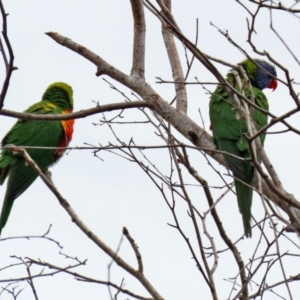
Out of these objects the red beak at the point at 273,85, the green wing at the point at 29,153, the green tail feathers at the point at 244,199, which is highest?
the red beak at the point at 273,85

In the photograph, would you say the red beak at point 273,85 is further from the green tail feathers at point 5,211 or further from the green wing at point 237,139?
the green tail feathers at point 5,211

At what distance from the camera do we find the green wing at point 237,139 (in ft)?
15.5

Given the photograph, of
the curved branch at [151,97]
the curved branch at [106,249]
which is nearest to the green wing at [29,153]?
the curved branch at [151,97]

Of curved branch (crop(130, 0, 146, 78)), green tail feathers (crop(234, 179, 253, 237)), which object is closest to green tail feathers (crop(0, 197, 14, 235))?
green tail feathers (crop(234, 179, 253, 237))

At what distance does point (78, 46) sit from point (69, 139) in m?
3.04

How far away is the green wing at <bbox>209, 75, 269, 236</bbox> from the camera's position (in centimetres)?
472

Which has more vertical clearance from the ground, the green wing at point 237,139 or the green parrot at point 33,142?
the green parrot at point 33,142

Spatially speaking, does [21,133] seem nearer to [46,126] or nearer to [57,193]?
[46,126]

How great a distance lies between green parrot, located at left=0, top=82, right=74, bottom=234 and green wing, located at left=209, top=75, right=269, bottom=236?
1.87 metres

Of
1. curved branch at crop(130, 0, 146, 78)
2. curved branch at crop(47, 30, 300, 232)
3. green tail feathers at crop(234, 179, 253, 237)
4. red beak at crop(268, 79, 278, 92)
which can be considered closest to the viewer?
curved branch at crop(47, 30, 300, 232)

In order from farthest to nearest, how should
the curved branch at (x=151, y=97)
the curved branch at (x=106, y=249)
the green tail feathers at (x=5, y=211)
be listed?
the green tail feathers at (x=5, y=211)
the curved branch at (x=151, y=97)
the curved branch at (x=106, y=249)

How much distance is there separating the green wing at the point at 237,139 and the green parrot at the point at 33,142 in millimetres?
1872

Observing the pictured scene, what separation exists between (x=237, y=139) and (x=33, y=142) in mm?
2520

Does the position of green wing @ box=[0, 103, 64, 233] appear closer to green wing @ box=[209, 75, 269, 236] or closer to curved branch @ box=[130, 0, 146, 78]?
green wing @ box=[209, 75, 269, 236]
